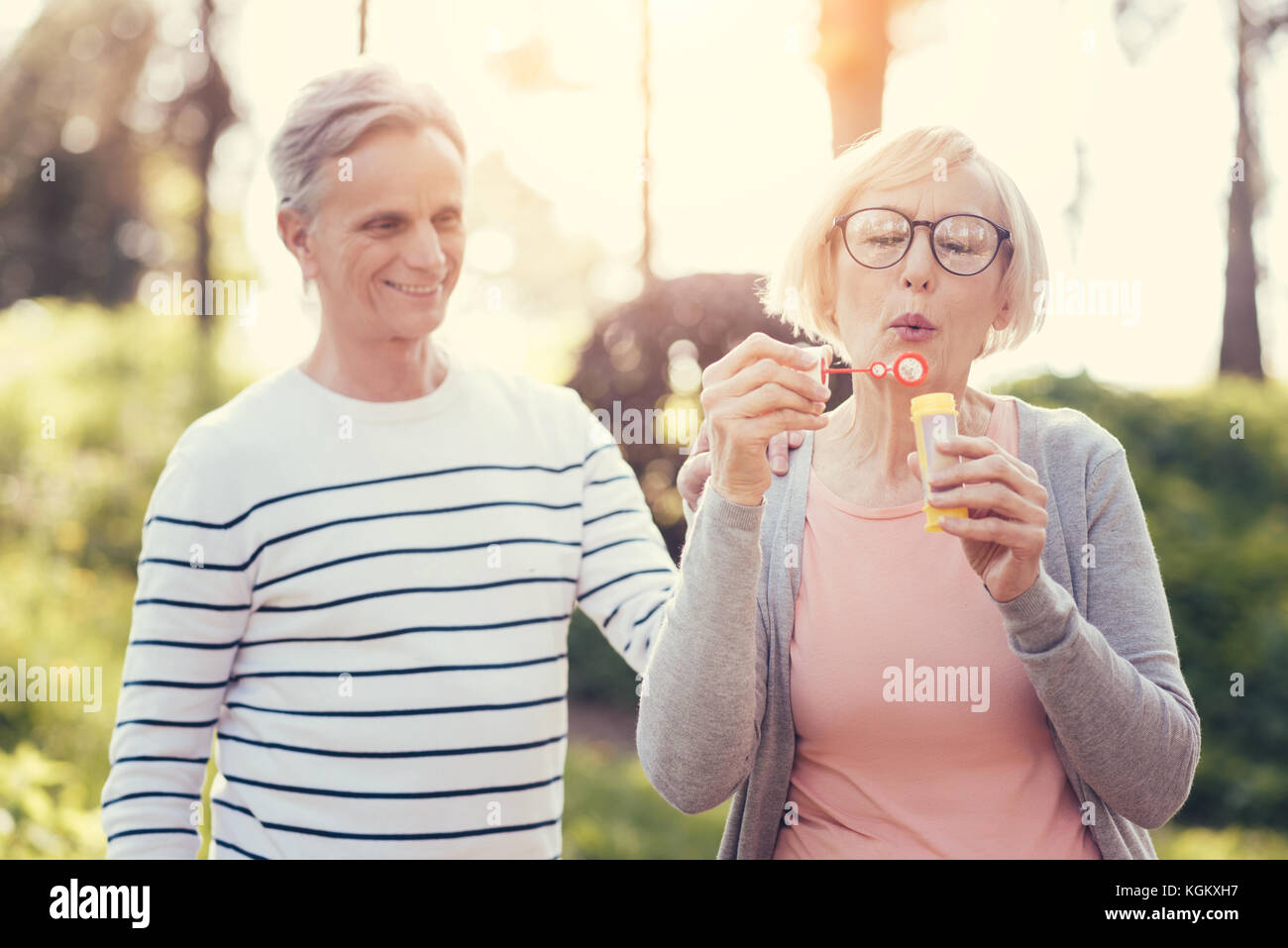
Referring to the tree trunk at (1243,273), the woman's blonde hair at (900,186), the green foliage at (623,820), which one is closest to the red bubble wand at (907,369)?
the woman's blonde hair at (900,186)

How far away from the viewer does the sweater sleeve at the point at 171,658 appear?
6.27 feet

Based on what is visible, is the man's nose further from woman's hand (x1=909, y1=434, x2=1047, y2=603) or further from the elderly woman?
woman's hand (x1=909, y1=434, x2=1047, y2=603)

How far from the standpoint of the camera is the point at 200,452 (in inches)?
77.4

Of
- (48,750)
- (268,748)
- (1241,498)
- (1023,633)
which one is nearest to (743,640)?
(1023,633)

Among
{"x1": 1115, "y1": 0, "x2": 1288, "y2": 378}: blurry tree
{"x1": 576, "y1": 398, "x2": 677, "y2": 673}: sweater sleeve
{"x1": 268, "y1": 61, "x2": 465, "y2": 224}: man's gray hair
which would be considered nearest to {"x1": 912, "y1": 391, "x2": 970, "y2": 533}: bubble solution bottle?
{"x1": 576, "y1": 398, "x2": 677, "y2": 673}: sweater sleeve

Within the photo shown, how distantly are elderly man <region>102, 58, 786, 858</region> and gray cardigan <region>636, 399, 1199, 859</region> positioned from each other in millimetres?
370

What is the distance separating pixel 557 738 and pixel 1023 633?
38.9 inches

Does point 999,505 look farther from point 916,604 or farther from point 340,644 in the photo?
point 340,644

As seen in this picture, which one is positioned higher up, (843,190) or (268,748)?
(843,190)

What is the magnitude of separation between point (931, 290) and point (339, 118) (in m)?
1.17

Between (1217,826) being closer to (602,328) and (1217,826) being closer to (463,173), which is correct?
(602,328)

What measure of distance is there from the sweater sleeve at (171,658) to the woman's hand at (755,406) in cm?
94

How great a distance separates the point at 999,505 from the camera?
1481 millimetres

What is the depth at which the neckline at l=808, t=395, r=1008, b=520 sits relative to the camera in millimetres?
1818
